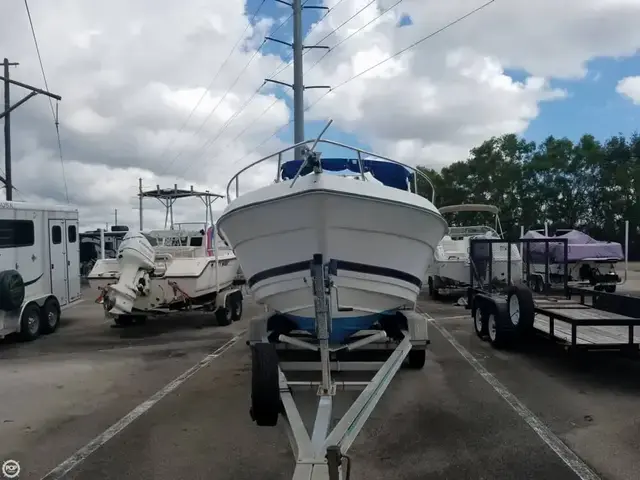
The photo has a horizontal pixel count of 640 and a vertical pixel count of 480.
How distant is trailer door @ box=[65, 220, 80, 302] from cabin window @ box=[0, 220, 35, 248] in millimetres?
1472

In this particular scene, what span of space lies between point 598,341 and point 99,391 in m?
5.60

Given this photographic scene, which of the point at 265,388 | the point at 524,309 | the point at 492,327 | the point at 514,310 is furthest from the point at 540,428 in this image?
the point at 492,327

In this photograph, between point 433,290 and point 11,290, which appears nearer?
point 11,290

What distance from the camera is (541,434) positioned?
4777mm

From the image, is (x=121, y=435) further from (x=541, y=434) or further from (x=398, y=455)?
(x=541, y=434)

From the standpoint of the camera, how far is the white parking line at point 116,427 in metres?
4.20

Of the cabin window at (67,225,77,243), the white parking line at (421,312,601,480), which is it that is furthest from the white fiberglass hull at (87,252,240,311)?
the white parking line at (421,312,601,480)

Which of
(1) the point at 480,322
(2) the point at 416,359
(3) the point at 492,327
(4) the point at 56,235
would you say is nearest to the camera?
(2) the point at 416,359

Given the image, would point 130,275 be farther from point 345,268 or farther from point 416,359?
point 345,268

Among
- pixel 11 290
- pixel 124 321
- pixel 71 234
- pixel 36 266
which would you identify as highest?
pixel 71 234

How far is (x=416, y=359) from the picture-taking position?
282 inches

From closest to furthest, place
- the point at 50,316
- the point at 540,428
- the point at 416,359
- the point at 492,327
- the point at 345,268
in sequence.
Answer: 1. the point at 540,428
2. the point at 345,268
3. the point at 416,359
4. the point at 492,327
5. the point at 50,316

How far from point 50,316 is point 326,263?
25.3 ft

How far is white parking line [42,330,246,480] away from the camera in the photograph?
13.8 ft
